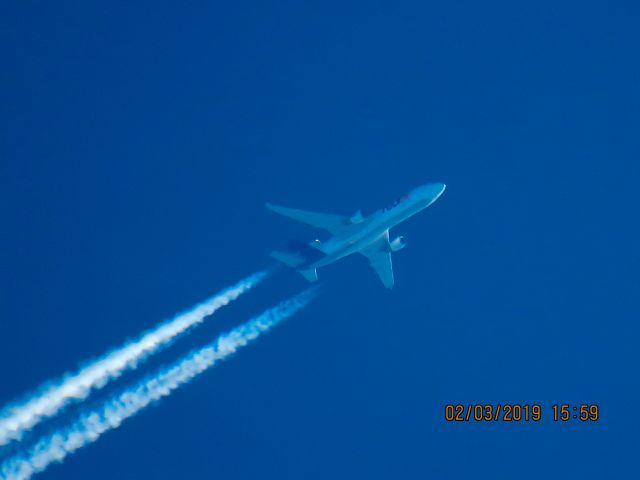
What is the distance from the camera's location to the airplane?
231 feet

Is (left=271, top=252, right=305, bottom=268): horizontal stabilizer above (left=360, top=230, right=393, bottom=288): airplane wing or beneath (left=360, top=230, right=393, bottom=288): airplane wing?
beneath

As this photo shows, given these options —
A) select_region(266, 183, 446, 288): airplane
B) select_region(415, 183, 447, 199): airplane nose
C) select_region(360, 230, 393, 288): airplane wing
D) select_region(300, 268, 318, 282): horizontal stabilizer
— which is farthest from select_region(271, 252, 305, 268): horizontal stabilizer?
select_region(415, 183, 447, 199): airplane nose

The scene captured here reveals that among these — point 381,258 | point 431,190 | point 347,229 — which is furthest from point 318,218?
point 431,190

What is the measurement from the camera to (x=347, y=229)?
71.4 meters

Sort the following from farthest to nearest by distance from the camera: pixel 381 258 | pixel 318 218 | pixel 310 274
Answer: pixel 381 258 < pixel 318 218 < pixel 310 274

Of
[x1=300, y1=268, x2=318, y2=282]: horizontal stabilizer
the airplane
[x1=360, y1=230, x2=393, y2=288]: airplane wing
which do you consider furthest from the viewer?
[x1=360, y1=230, x2=393, y2=288]: airplane wing

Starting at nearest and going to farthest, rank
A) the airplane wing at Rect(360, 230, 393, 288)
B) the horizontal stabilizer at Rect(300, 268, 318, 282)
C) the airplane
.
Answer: the airplane → the horizontal stabilizer at Rect(300, 268, 318, 282) → the airplane wing at Rect(360, 230, 393, 288)

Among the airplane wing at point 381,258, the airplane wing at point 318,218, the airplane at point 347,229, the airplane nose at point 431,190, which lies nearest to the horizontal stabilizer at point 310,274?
the airplane at point 347,229

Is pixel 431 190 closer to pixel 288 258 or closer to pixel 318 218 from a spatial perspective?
pixel 318 218

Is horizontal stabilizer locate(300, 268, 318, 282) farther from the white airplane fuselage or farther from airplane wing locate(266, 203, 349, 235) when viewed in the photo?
airplane wing locate(266, 203, 349, 235)

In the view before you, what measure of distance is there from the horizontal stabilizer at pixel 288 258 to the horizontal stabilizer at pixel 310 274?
3.07ft

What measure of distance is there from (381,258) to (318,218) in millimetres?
7958

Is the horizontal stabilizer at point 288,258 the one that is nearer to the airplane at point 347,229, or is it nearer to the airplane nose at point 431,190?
the airplane at point 347,229

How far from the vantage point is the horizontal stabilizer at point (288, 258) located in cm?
7112
